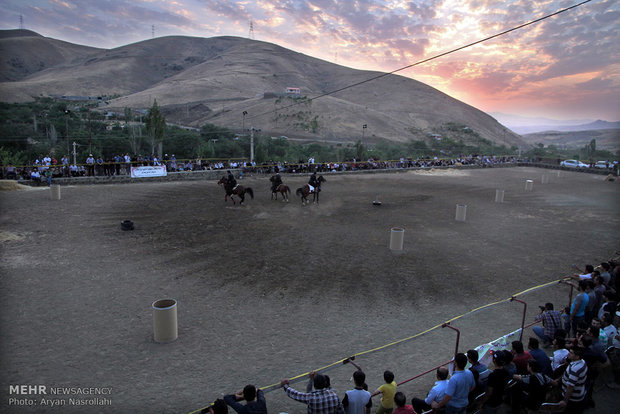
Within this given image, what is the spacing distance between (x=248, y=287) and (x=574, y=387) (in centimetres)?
689

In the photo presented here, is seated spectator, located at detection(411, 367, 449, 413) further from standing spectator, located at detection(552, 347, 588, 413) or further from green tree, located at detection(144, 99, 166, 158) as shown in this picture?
green tree, located at detection(144, 99, 166, 158)

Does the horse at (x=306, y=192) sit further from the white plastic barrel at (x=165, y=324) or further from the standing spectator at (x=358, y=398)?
the standing spectator at (x=358, y=398)

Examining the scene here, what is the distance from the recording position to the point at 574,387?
4.82m

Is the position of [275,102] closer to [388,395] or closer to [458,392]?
[388,395]

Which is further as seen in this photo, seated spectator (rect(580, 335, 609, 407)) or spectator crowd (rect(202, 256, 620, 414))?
seated spectator (rect(580, 335, 609, 407))

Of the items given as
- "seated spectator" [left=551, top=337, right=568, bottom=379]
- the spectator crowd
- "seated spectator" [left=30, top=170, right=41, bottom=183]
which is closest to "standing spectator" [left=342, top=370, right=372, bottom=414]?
the spectator crowd

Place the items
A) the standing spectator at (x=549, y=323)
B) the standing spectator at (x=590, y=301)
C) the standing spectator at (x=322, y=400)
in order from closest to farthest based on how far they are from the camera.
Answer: the standing spectator at (x=322, y=400) < the standing spectator at (x=549, y=323) < the standing spectator at (x=590, y=301)

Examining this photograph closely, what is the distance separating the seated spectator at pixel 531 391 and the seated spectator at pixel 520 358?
284mm

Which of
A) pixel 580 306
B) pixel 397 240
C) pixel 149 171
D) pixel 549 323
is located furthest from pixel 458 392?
pixel 149 171

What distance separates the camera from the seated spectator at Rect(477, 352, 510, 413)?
482 centimetres

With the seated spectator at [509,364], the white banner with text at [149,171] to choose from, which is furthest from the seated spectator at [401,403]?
the white banner with text at [149,171]

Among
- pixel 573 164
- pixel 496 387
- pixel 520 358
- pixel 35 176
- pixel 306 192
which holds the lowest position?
pixel 496 387

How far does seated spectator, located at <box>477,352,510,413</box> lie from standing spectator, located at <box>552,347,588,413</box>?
780 mm

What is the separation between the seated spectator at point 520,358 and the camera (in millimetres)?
5301
